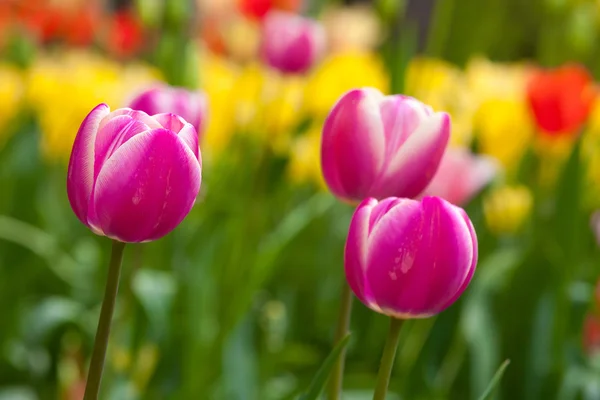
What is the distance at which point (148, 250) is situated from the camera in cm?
90

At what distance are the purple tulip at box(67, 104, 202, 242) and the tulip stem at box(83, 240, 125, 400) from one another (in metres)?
0.01

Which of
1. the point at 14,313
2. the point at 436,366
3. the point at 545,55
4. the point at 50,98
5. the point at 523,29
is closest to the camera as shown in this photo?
the point at 436,366

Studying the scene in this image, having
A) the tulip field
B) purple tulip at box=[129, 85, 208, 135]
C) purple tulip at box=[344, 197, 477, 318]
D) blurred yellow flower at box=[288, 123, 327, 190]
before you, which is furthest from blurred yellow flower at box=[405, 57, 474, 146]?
purple tulip at box=[344, 197, 477, 318]

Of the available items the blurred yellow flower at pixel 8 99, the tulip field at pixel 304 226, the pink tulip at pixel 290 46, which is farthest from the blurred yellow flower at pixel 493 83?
the blurred yellow flower at pixel 8 99

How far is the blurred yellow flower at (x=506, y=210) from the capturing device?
902 millimetres

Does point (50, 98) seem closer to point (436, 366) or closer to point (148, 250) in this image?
point (148, 250)

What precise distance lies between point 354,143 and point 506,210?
22.7 inches

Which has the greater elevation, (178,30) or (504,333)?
(178,30)

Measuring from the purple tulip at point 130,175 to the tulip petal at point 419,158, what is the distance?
11 cm

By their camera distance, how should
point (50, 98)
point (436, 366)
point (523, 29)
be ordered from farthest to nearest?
point (523, 29)
point (50, 98)
point (436, 366)

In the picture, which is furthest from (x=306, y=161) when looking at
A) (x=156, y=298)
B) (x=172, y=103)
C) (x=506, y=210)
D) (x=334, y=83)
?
(x=172, y=103)

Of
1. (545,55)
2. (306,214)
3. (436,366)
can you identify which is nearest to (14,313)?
(306,214)

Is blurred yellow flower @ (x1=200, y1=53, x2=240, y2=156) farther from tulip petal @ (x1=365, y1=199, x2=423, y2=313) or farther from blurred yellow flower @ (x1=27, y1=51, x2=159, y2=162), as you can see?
tulip petal @ (x1=365, y1=199, x2=423, y2=313)

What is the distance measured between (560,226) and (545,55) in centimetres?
57
